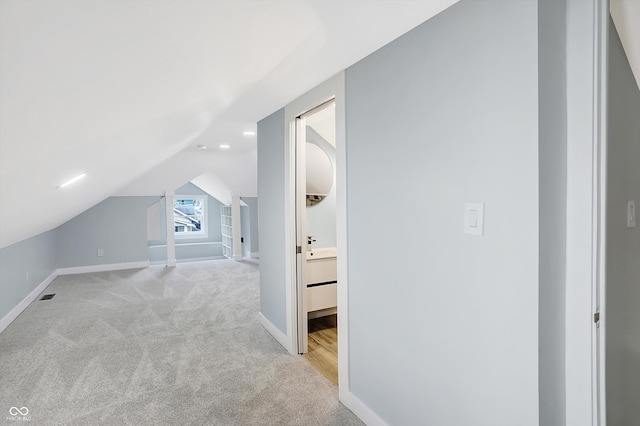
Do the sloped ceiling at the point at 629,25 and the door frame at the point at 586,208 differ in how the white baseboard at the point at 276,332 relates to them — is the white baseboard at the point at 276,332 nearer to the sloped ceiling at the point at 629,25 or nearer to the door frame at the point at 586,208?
the door frame at the point at 586,208

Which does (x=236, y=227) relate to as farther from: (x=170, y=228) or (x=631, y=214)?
(x=631, y=214)

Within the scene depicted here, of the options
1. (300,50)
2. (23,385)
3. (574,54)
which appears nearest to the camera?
(574,54)

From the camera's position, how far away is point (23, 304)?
3961 mm

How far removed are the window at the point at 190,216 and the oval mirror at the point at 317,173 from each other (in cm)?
608

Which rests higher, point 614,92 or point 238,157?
point 238,157

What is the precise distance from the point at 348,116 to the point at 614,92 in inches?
46.6

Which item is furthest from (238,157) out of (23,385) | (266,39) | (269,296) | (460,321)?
(460,321)

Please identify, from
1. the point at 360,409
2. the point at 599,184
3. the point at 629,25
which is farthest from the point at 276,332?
the point at 629,25

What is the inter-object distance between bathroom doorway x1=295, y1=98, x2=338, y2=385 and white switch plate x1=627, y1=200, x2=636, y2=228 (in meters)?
1.61

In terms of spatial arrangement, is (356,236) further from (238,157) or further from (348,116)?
(238,157)

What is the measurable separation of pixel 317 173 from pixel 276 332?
1580 millimetres

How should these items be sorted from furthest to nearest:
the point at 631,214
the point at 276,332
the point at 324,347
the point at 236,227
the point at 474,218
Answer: the point at 236,227, the point at 276,332, the point at 324,347, the point at 631,214, the point at 474,218

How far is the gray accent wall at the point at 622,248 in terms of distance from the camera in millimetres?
1393

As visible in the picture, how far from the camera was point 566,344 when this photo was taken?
3.94 ft
